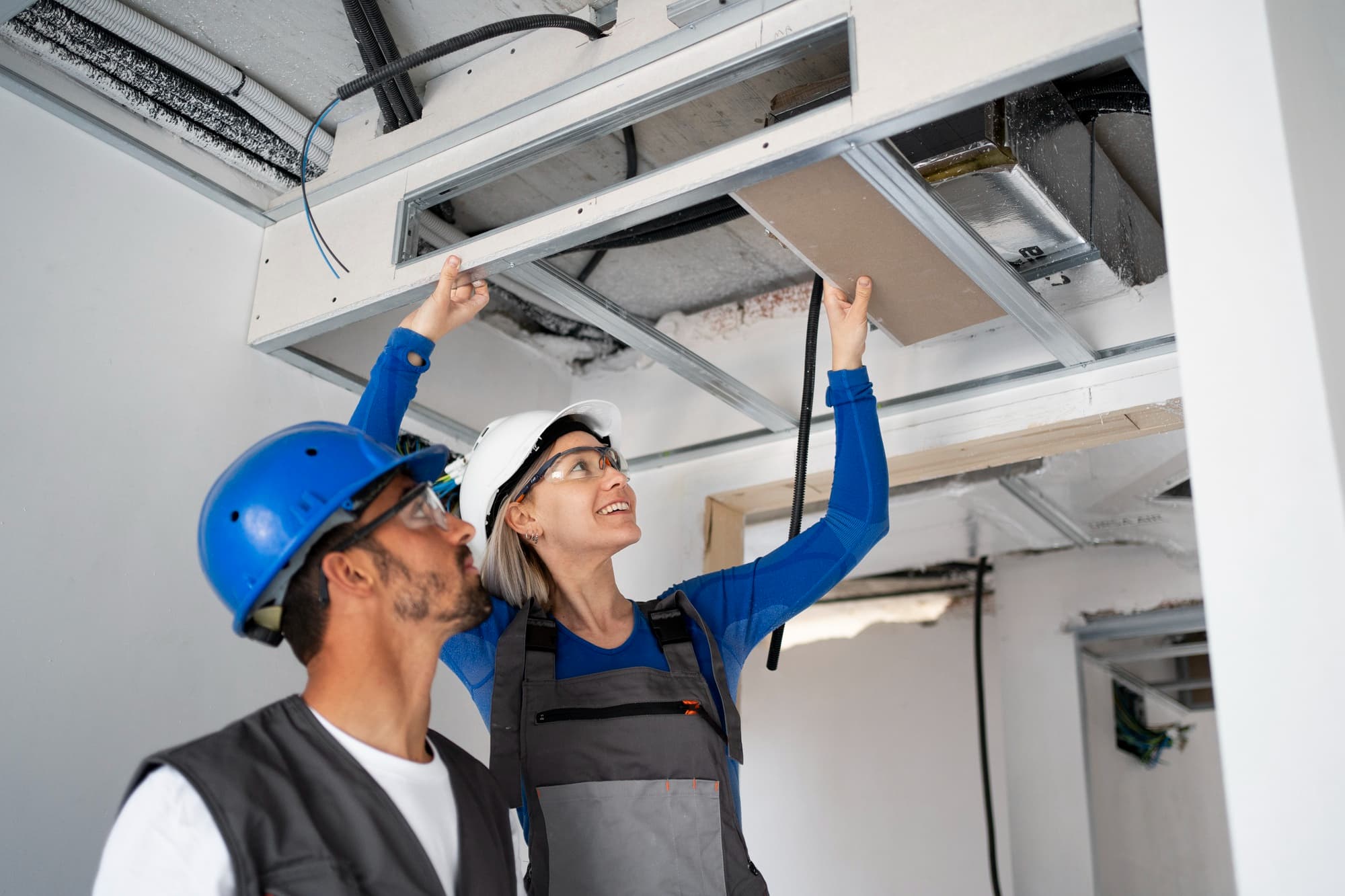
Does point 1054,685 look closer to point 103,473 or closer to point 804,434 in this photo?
point 804,434

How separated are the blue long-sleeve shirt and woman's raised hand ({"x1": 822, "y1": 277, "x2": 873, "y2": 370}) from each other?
23 mm

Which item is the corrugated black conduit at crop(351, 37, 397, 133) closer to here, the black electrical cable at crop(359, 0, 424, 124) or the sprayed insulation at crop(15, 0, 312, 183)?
the black electrical cable at crop(359, 0, 424, 124)

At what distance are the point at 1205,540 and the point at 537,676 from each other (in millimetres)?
988

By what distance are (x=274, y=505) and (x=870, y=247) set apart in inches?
39.7

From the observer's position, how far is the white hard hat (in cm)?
180

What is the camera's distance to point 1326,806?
0.84 metres

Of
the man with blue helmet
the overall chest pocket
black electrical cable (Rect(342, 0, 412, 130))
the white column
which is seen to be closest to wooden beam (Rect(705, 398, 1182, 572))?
the overall chest pocket

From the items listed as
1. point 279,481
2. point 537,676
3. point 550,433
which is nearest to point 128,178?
point 550,433

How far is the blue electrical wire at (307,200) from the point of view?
2.02 meters

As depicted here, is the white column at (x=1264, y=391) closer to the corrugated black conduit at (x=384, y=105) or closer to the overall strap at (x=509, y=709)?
the overall strap at (x=509, y=709)

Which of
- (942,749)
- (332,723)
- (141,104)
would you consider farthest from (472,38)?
(942,749)

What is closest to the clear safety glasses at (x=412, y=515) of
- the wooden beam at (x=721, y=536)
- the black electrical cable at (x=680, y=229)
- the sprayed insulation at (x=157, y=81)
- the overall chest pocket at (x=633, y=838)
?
the overall chest pocket at (x=633, y=838)

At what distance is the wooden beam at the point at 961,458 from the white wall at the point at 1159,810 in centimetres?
159

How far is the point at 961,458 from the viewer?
2268 mm
